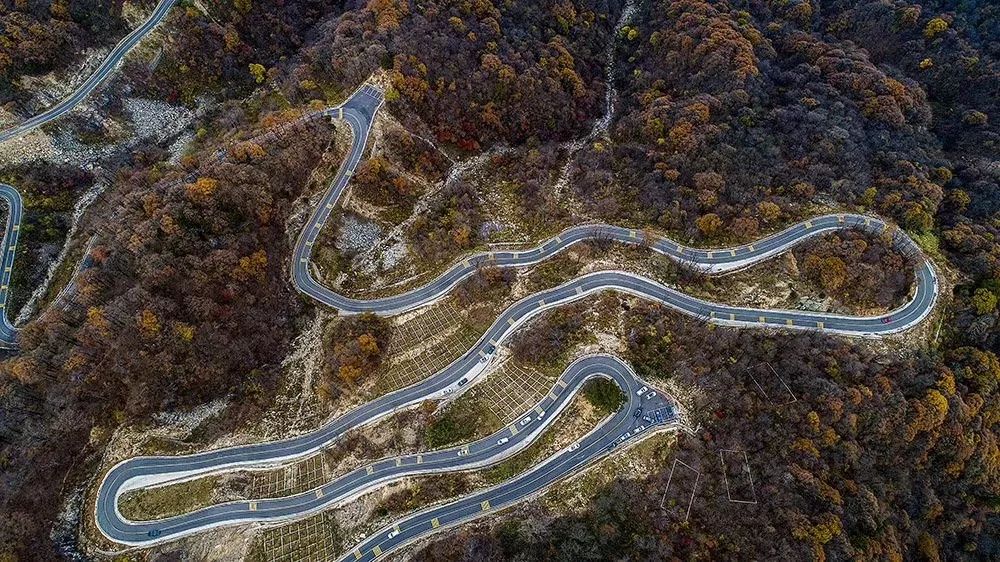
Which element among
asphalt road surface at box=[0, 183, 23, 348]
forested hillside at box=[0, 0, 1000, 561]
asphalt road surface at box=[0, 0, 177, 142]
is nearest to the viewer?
forested hillside at box=[0, 0, 1000, 561]

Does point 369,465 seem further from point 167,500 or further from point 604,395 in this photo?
point 604,395

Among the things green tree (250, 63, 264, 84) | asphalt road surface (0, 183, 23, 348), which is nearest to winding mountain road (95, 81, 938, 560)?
green tree (250, 63, 264, 84)

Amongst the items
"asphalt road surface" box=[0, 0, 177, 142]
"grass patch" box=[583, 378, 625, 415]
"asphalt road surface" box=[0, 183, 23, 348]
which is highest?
"asphalt road surface" box=[0, 0, 177, 142]

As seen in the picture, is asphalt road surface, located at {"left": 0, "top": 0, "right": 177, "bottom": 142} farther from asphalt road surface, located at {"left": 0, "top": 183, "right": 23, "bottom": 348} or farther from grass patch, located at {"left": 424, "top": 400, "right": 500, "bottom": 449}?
grass patch, located at {"left": 424, "top": 400, "right": 500, "bottom": 449}

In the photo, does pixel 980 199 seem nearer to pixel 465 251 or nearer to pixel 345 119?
pixel 465 251

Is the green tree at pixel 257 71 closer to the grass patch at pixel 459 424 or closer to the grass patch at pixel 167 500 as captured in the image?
Answer: the grass patch at pixel 167 500

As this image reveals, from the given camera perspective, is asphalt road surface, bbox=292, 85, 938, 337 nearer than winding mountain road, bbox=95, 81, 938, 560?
No

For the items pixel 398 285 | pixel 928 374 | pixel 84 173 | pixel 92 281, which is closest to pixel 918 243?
pixel 928 374
